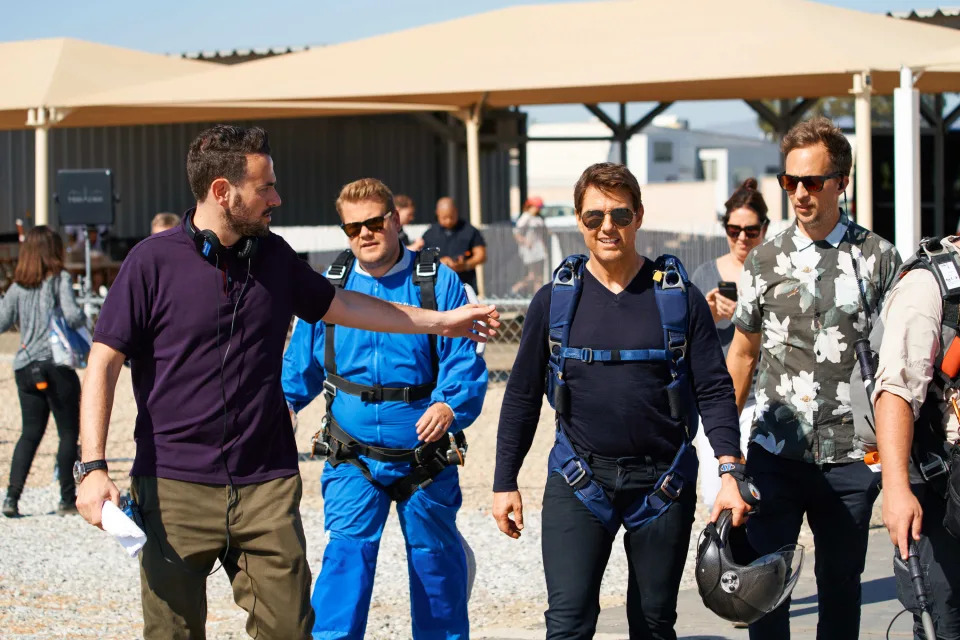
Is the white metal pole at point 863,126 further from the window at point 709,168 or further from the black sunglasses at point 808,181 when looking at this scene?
the window at point 709,168

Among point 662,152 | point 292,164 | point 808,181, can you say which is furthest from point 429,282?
point 662,152

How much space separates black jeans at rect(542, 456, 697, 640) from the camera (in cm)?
390

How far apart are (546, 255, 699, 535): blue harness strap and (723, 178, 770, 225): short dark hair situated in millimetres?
1866

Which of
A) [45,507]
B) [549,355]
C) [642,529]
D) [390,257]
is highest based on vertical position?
[390,257]

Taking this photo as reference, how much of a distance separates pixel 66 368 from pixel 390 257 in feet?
12.4

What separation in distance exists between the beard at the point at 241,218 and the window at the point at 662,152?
60.3 metres

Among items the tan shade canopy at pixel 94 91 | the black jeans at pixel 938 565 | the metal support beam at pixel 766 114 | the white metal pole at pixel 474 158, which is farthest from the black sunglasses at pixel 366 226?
the metal support beam at pixel 766 114

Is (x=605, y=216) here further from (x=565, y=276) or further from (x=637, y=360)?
(x=637, y=360)

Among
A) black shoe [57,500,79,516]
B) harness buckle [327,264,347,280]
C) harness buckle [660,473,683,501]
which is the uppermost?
harness buckle [327,264,347,280]

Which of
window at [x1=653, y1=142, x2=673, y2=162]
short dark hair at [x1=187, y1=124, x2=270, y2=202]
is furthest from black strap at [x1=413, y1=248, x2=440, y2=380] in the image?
window at [x1=653, y1=142, x2=673, y2=162]

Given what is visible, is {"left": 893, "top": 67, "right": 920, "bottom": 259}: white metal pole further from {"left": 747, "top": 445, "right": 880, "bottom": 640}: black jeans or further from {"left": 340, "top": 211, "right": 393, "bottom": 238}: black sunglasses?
{"left": 747, "top": 445, "right": 880, "bottom": 640}: black jeans

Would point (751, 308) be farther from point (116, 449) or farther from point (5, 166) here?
point (5, 166)

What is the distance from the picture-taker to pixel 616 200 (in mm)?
4004

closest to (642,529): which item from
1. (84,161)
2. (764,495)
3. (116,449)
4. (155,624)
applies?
(764,495)
